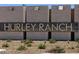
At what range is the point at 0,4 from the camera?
31609 mm

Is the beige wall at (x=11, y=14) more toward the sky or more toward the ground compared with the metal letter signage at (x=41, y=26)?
more toward the sky

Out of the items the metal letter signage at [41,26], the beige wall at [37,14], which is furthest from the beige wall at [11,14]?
the beige wall at [37,14]

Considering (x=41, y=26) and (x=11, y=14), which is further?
(x=11, y=14)

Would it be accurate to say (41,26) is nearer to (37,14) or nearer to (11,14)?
(37,14)

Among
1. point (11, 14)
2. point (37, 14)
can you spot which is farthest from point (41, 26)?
point (11, 14)

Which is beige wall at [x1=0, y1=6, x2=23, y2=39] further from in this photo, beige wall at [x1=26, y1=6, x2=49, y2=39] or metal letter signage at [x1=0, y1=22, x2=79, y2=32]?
beige wall at [x1=26, y1=6, x2=49, y2=39]

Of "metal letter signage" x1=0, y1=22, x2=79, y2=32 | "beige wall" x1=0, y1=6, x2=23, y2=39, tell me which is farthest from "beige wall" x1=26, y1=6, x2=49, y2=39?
"beige wall" x1=0, y1=6, x2=23, y2=39

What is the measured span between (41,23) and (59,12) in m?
2.26

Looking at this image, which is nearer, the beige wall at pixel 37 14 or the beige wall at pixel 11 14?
the beige wall at pixel 37 14

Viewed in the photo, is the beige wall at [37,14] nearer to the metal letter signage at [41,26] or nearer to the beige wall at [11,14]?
the metal letter signage at [41,26]

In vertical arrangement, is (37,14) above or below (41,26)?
above
